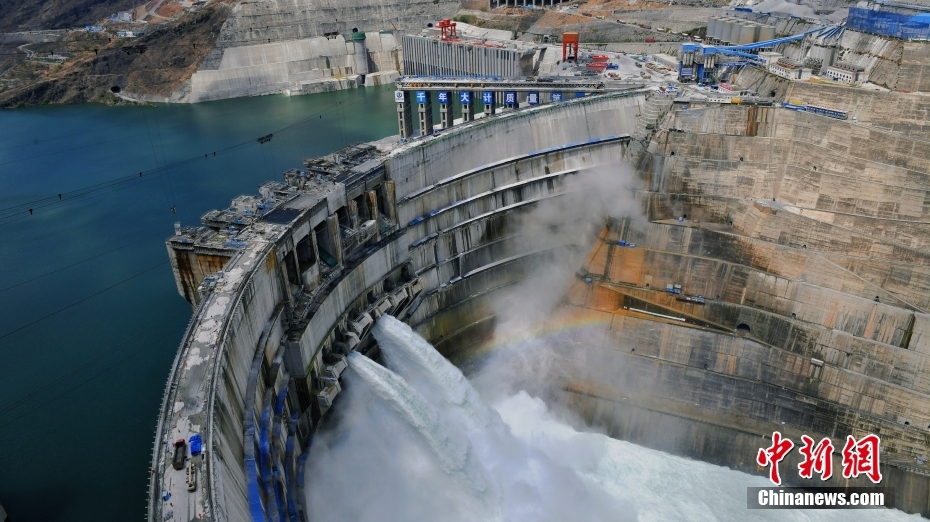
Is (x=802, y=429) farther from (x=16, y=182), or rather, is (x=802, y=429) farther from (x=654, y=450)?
(x=16, y=182)

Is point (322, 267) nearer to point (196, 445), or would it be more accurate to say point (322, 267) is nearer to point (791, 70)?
point (196, 445)

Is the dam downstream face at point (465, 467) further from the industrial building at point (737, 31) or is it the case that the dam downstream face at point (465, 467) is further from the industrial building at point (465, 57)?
the industrial building at point (465, 57)

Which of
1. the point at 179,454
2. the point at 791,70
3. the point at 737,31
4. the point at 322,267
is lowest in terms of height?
the point at 322,267

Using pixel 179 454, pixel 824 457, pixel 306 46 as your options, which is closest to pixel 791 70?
pixel 824 457

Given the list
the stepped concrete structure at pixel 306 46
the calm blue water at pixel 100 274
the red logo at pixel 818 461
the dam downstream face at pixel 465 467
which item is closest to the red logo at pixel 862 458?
the red logo at pixel 818 461

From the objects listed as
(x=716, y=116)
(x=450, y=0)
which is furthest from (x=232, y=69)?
(x=716, y=116)
